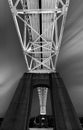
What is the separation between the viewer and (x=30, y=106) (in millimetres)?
13953

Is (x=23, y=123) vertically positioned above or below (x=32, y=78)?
below

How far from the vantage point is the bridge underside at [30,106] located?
10.8 meters

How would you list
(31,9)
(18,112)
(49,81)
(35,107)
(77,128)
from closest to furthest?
1. (77,128)
2. (18,112)
3. (31,9)
4. (49,81)
5. (35,107)

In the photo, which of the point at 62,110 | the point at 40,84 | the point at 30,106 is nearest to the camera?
the point at 62,110

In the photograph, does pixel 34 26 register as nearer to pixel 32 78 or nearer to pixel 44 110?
pixel 32 78

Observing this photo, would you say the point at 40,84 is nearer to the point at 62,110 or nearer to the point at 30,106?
the point at 30,106

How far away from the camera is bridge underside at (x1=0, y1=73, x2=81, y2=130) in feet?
35.5

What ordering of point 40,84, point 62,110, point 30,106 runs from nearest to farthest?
point 62,110
point 30,106
point 40,84

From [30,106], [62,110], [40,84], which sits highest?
[40,84]

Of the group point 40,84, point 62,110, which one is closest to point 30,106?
point 62,110

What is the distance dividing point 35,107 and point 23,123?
23825 mm

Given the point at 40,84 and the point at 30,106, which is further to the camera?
the point at 40,84

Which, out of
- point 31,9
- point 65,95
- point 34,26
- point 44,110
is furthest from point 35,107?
point 31,9

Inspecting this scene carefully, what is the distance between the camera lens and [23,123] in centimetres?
1102
